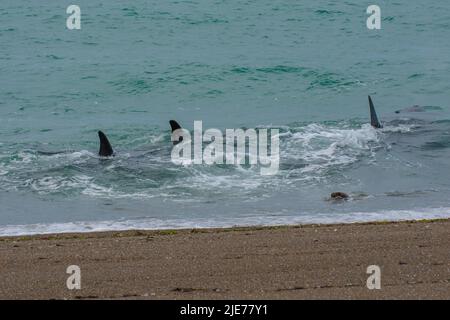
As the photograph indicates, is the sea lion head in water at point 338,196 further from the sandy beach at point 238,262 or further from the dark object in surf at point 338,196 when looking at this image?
the sandy beach at point 238,262

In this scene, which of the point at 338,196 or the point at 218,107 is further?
the point at 218,107

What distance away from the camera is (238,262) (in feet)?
33.0

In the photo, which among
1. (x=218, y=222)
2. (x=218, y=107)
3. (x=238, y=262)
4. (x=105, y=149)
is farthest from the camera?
(x=218, y=107)

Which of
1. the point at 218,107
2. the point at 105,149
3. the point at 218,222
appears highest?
the point at 105,149

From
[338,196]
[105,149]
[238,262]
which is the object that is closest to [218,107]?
[105,149]

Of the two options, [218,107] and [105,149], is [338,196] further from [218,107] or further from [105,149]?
[218,107]

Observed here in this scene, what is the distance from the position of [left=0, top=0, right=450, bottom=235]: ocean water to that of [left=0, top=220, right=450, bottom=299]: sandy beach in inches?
54.8

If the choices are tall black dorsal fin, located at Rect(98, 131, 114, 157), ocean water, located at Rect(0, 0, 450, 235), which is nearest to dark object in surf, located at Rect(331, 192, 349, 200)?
ocean water, located at Rect(0, 0, 450, 235)

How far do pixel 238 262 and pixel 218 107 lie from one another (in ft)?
54.1

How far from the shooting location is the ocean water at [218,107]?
1449 centimetres

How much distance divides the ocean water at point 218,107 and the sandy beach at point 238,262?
54.8 inches

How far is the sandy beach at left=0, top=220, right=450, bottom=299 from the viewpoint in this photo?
350 inches

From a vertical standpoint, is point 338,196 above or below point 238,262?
below

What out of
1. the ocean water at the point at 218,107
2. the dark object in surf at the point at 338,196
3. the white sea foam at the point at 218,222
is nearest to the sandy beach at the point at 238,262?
the white sea foam at the point at 218,222
